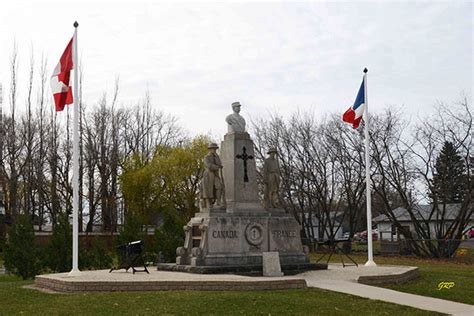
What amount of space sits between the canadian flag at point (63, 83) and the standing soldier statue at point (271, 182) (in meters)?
6.84

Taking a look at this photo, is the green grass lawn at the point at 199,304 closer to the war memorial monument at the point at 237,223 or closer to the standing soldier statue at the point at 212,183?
the war memorial monument at the point at 237,223

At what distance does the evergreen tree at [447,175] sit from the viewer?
34406mm

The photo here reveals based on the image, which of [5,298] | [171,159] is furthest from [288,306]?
[171,159]

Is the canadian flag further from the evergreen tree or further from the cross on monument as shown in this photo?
the evergreen tree

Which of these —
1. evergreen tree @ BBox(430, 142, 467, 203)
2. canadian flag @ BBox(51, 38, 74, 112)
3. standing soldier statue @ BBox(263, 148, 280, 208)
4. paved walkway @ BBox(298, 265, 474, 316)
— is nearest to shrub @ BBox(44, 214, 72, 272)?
canadian flag @ BBox(51, 38, 74, 112)

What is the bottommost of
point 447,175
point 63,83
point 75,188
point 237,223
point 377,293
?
point 377,293

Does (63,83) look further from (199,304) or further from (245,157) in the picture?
(199,304)

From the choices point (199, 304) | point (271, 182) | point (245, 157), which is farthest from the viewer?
point (271, 182)

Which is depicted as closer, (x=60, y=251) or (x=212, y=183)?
(x=212, y=183)

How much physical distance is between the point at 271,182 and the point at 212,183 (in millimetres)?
2097

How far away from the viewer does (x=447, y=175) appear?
1407 inches

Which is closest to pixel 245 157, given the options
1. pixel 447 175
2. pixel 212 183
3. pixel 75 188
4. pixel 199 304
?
pixel 212 183

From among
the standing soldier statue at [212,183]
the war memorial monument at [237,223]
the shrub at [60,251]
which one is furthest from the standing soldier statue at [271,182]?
the shrub at [60,251]

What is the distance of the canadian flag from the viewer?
1656cm
